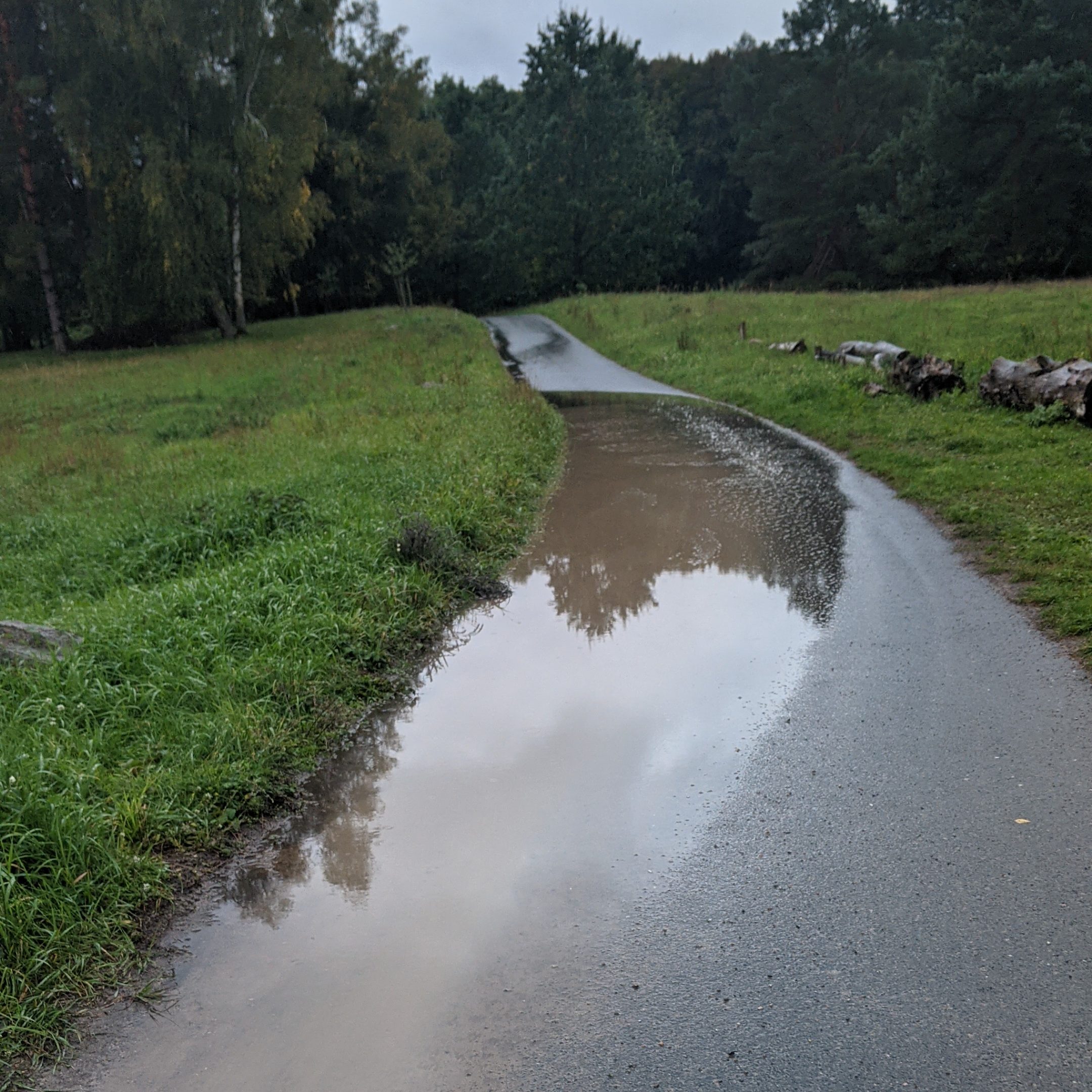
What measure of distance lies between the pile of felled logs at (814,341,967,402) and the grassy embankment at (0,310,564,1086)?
214 inches

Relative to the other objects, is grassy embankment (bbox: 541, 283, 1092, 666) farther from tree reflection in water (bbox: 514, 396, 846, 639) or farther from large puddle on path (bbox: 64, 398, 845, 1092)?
large puddle on path (bbox: 64, 398, 845, 1092)

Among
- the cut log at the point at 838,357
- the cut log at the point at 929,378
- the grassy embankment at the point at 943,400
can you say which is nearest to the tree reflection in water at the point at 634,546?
the grassy embankment at the point at 943,400

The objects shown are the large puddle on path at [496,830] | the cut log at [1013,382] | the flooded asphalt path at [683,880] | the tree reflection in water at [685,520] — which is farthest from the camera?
the cut log at [1013,382]

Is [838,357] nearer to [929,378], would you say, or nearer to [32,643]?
[929,378]

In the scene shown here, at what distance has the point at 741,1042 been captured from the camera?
2646mm

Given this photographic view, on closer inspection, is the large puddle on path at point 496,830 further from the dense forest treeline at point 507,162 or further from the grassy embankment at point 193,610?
the dense forest treeline at point 507,162

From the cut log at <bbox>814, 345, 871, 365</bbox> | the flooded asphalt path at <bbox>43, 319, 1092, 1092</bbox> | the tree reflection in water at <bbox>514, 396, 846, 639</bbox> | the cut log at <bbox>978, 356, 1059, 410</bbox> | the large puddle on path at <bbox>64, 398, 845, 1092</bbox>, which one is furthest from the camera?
the cut log at <bbox>814, 345, 871, 365</bbox>

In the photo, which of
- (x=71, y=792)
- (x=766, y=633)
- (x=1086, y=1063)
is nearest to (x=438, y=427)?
(x=766, y=633)

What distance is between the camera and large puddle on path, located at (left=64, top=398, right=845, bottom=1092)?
2812mm

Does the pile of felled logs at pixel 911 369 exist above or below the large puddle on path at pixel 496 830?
above

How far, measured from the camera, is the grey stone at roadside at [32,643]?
5039mm

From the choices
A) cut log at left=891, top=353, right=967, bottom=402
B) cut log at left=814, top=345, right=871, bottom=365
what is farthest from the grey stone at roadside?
cut log at left=814, top=345, right=871, bottom=365

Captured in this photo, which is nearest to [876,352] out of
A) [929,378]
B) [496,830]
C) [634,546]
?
[929,378]

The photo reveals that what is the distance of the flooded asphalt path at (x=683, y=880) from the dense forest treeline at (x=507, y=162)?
84.9ft
